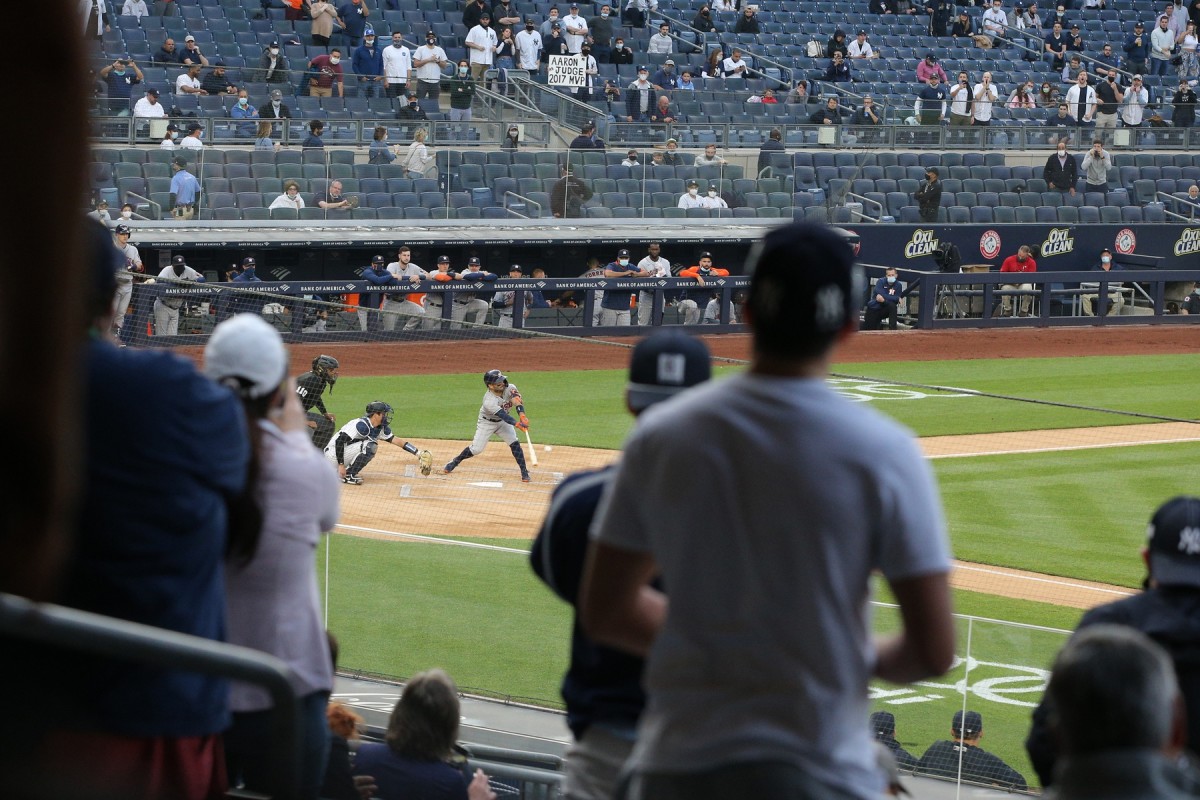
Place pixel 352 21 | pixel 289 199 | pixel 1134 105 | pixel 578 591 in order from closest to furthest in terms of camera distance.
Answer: pixel 578 591, pixel 289 199, pixel 352 21, pixel 1134 105

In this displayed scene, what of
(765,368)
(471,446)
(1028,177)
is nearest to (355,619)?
(471,446)

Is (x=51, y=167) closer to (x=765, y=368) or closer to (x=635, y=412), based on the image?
(x=765, y=368)

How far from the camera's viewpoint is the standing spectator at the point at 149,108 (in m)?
21.4

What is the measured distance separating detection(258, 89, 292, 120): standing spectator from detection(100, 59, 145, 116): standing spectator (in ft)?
6.32

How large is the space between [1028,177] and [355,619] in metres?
22.5

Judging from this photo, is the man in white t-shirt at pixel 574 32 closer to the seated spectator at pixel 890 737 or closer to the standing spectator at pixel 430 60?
the standing spectator at pixel 430 60

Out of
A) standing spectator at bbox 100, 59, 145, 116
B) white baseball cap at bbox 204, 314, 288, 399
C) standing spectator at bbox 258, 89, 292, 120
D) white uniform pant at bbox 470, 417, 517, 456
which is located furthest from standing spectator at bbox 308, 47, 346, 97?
white baseball cap at bbox 204, 314, 288, 399

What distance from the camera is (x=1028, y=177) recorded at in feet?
98.6

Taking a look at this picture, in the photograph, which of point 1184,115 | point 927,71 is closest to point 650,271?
point 927,71

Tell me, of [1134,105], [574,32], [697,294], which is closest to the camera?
[697,294]

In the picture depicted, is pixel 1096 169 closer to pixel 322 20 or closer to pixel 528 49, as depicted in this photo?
pixel 528 49

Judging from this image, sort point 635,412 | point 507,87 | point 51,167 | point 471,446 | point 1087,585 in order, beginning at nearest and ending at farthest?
point 51,167 < point 635,412 < point 1087,585 < point 471,446 < point 507,87

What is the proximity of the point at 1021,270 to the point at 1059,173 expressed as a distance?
10.7 ft

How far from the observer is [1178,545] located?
3.28m
